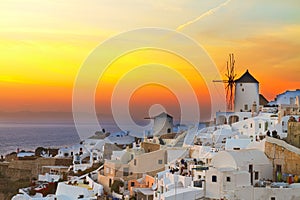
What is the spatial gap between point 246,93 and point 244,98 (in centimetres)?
37

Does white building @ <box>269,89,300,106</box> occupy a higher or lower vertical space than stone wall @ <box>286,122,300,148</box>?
higher

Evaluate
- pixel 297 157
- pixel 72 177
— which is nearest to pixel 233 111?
pixel 72 177

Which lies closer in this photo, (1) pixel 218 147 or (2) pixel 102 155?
(1) pixel 218 147

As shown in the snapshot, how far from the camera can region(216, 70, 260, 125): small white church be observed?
35719 mm

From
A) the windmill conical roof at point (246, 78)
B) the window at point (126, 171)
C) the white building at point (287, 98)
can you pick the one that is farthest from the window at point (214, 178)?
the windmill conical roof at point (246, 78)

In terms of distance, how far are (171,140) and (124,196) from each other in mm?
9145

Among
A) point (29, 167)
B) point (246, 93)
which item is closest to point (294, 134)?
point (246, 93)

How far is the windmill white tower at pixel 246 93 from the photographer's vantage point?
120 ft

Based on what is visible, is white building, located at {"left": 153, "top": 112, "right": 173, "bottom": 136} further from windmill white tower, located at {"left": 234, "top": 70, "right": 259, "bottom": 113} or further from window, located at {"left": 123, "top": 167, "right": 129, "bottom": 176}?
window, located at {"left": 123, "top": 167, "right": 129, "bottom": 176}

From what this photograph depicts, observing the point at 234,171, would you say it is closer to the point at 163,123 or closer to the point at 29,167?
the point at 163,123

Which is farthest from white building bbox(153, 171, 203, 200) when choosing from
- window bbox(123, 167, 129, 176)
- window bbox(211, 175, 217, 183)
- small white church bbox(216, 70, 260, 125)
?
small white church bbox(216, 70, 260, 125)

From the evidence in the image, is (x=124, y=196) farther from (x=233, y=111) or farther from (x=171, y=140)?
(x=233, y=111)

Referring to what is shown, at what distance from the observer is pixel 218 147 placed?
87.9ft

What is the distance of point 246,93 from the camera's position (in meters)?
36.9
